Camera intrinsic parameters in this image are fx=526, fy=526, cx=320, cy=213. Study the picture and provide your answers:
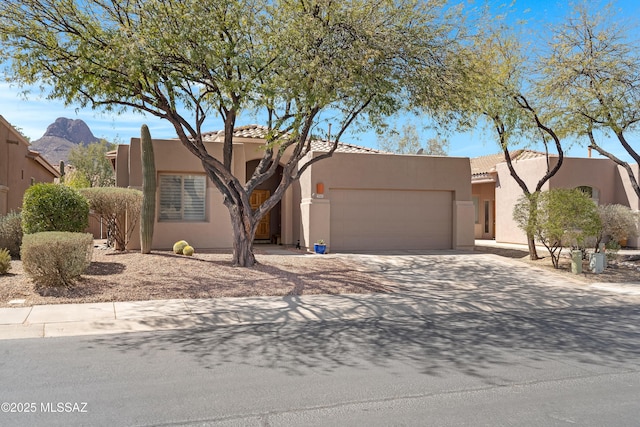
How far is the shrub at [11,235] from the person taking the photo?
14719 millimetres

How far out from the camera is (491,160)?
1253 inches

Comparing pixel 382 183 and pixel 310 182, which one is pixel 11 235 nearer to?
pixel 310 182

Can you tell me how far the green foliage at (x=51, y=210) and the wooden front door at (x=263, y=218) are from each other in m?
9.31

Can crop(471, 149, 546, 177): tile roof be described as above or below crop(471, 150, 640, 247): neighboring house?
above

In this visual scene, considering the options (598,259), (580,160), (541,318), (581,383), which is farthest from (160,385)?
(580,160)

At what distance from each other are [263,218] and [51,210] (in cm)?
1025

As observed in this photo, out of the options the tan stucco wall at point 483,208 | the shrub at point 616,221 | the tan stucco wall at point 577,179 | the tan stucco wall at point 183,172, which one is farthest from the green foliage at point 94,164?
the shrub at point 616,221

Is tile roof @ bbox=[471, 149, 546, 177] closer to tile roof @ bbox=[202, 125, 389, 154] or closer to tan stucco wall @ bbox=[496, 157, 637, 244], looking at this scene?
tan stucco wall @ bbox=[496, 157, 637, 244]

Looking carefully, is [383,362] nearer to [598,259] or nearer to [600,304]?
[600,304]

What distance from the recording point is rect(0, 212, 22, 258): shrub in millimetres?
14719

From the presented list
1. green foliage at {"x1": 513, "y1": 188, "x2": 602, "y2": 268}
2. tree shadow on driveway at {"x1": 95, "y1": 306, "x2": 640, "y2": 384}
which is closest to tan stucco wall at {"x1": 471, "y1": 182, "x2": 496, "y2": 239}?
green foliage at {"x1": 513, "y1": 188, "x2": 602, "y2": 268}

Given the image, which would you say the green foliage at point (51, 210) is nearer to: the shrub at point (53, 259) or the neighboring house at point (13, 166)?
the shrub at point (53, 259)

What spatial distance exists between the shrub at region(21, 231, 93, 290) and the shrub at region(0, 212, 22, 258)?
4.93 metres

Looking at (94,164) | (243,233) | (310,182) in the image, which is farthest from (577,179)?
(94,164)
